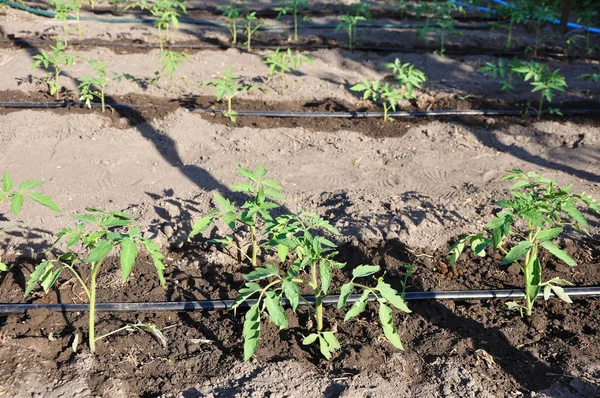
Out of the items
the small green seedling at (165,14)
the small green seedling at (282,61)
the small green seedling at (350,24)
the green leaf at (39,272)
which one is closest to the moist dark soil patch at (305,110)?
the small green seedling at (282,61)

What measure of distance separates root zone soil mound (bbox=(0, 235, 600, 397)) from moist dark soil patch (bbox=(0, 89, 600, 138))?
2.28 meters

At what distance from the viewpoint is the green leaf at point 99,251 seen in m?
2.34

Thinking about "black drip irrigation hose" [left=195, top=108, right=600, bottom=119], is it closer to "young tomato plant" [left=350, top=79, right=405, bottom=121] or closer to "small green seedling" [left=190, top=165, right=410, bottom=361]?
"young tomato plant" [left=350, top=79, right=405, bottom=121]

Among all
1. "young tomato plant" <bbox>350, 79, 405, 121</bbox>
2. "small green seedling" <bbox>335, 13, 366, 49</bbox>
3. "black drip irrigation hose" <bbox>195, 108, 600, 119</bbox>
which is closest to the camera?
"young tomato plant" <bbox>350, 79, 405, 121</bbox>

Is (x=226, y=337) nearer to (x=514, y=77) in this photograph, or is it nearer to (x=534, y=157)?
(x=534, y=157)

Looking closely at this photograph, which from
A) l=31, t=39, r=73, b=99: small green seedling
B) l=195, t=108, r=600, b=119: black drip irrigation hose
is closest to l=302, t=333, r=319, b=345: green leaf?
l=195, t=108, r=600, b=119: black drip irrigation hose

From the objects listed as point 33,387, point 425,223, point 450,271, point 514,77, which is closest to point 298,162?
point 425,223

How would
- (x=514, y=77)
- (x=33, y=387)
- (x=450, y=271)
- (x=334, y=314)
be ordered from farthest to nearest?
(x=514, y=77), (x=450, y=271), (x=334, y=314), (x=33, y=387)

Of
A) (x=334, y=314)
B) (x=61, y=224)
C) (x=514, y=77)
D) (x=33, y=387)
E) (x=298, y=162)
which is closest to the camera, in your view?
(x=33, y=387)

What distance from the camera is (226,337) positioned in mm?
2871

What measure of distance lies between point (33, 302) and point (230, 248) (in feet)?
3.55

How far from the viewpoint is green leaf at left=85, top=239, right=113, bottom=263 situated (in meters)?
2.34

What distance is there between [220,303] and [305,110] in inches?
122

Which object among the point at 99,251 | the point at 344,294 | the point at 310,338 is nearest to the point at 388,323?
the point at 344,294
